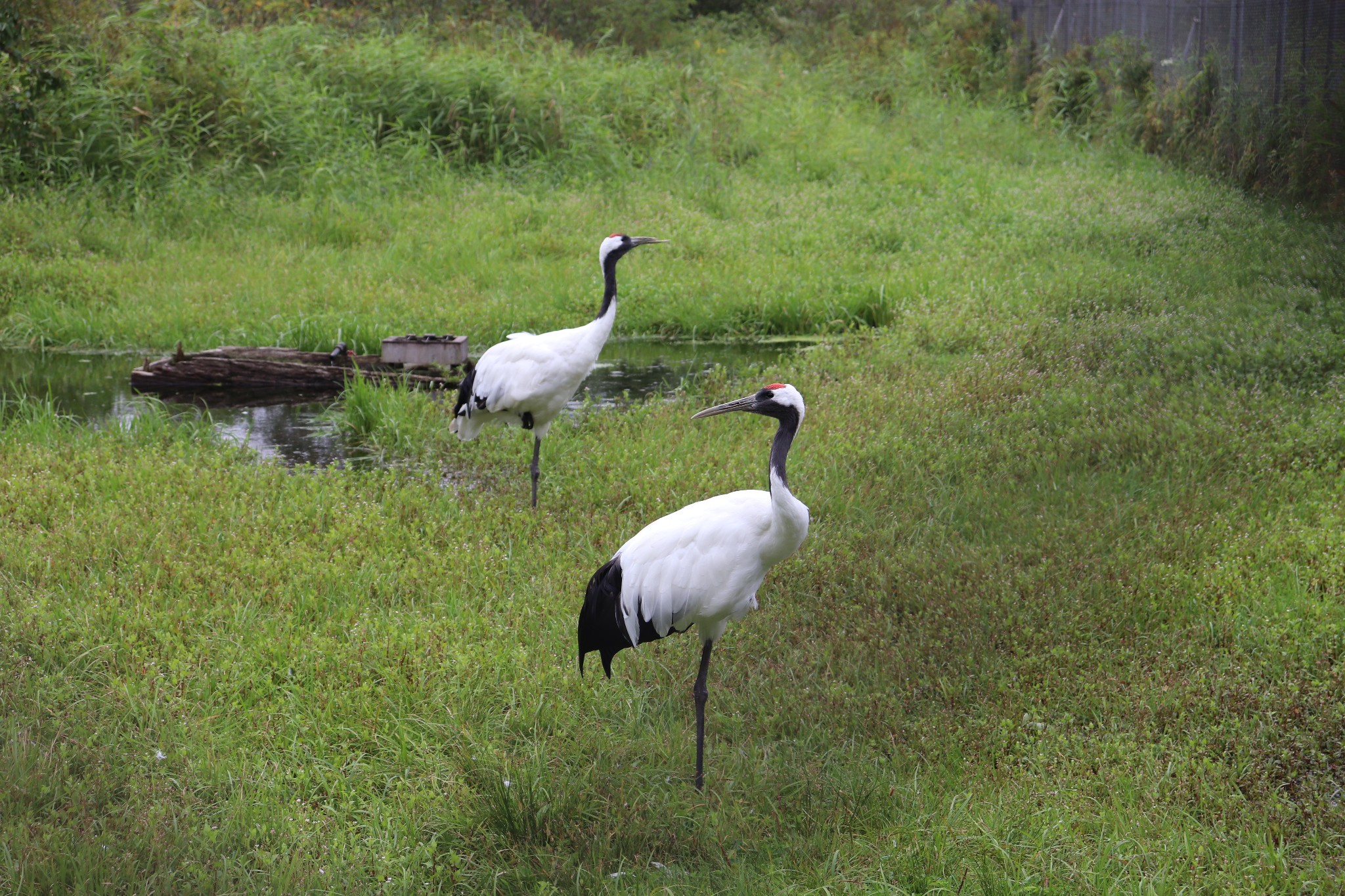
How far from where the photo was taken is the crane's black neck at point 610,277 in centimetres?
661

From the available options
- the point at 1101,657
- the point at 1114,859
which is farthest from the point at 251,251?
the point at 1114,859

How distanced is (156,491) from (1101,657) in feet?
14.8

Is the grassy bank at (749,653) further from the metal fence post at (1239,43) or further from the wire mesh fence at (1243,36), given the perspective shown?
the metal fence post at (1239,43)

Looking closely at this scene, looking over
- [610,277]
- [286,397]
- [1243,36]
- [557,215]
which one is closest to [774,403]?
[610,277]

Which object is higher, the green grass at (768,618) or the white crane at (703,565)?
the white crane at (703,565)

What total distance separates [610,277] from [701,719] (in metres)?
3.38

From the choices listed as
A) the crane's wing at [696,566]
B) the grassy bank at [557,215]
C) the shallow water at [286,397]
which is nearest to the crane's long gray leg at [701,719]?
the crane's wing at [696,566]

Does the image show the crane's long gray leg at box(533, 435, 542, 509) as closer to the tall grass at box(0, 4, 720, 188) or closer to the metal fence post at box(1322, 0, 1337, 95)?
the metal fence post at box(1322, 0, 1337, 95)

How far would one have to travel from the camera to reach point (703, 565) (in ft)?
13.0

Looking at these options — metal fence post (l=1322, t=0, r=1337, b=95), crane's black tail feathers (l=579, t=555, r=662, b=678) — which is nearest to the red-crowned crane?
crane's black tail feathers (l=579, t=555, r=662, b=678)

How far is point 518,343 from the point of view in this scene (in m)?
6.53

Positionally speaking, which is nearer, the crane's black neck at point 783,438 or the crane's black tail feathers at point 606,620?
the crane's black neck at point 783,438

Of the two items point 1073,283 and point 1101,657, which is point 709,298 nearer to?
point 1073,283

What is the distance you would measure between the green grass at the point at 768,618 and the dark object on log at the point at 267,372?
0.52m
